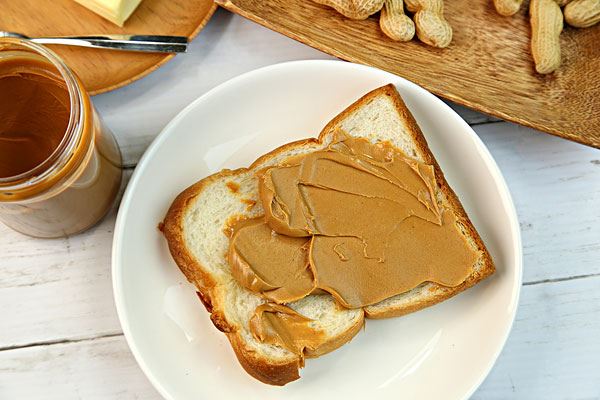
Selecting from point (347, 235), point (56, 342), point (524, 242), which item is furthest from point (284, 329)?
point (524, 242)

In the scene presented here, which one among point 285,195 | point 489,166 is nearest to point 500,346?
point 489,166

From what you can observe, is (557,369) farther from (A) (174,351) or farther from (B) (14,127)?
(B) (14,127)

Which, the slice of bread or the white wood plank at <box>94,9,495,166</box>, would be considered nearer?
the slice of bread

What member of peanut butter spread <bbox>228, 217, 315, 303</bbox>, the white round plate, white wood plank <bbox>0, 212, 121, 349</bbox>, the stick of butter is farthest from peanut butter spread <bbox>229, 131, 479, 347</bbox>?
the stick of butter

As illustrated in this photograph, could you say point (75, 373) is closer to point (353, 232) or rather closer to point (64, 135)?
point (64, 135)

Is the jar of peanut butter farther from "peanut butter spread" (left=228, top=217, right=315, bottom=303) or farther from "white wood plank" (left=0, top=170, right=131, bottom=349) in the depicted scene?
"peanut butter spread" (left=228, top=217, right=315, bottom=303)

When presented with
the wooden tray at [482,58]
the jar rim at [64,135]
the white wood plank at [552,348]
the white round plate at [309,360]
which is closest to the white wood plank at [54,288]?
the white round plate at [309,360]

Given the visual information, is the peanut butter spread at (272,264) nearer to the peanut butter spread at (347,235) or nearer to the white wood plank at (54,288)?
the peanut butter spread at (347,235)
